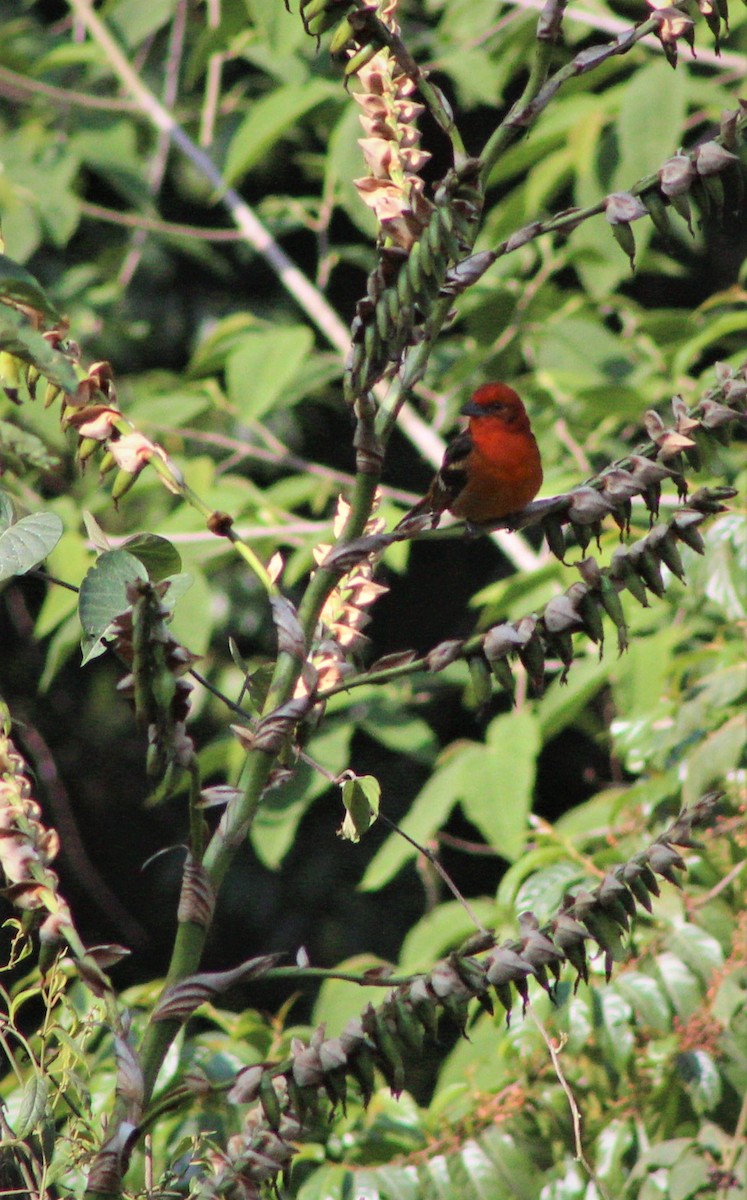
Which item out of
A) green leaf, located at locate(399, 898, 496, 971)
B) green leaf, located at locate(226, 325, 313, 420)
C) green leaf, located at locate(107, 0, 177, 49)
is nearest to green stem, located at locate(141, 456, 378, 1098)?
green leaf, located at locate(399, 898, 496, 971)

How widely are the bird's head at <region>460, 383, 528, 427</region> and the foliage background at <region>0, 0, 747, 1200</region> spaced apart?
25cm

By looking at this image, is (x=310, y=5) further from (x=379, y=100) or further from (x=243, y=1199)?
(x=243, y=1199)

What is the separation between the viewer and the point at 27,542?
0.91 m

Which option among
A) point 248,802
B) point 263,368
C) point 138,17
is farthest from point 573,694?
point 138,17

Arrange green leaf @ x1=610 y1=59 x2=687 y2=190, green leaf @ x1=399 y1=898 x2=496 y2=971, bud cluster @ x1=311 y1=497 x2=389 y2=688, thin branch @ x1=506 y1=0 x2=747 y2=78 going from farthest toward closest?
thin branch @ x1=506 y1=0 x2=747 y2=78
green leaf @ x1=610 y1=59 x2=687 y2=190
green leaf @ x1=399 y1=898 x2=496 y2=971
bud cluster @ x1=311 y1=497 x2=389 y2=688

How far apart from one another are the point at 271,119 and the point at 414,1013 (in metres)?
2.58

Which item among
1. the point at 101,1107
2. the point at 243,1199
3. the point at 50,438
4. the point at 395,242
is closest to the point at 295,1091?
the point at 243,1199

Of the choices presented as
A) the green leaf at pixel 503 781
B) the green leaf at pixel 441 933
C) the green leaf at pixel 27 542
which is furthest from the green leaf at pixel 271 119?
the green leaf at pixel 27 542

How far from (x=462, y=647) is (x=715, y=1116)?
1289 mm

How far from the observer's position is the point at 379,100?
0.92 metres

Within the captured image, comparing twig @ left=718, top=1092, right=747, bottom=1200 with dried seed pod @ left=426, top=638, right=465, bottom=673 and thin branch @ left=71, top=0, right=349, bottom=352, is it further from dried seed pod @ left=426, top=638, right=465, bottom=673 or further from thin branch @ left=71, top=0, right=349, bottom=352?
thin branch @ left=71, top=0, right=349, bottom=352

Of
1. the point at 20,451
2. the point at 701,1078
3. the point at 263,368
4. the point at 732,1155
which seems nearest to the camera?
the point at 20,451

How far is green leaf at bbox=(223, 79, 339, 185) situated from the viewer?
2.96 meters

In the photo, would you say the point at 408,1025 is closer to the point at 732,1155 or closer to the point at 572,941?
the point at 572,941
